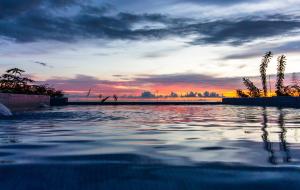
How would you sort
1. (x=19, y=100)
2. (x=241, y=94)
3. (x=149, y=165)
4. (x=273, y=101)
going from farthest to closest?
(x=241, y=94)
(x=273, y=101)
(x=19, y=100)
(x=149, y=165)

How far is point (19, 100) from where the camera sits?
86.3 ft

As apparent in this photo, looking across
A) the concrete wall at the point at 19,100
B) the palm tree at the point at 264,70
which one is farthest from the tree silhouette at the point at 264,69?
the concrete wall at the point at 19,100

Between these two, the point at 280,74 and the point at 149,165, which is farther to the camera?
the point at 280,74

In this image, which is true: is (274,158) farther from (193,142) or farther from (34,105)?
(34,105)

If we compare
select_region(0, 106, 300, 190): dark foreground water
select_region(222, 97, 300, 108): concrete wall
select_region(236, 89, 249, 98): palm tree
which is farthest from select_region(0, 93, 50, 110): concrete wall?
select_region(236, 89, 249, 98): palm tree

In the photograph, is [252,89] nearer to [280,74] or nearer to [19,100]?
[280,74]

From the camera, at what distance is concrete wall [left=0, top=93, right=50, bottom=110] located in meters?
21.7

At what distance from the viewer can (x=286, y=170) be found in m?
3.93

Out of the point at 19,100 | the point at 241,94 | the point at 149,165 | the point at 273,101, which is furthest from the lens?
the point at 241,94

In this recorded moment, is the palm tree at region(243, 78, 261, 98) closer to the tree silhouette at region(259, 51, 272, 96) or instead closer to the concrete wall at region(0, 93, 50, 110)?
the tree silhouette at region(259, 51, 272, 96)

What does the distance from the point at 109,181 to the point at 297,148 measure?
3.23 metres

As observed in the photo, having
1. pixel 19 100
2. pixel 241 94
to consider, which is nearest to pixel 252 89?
pixel 241 94

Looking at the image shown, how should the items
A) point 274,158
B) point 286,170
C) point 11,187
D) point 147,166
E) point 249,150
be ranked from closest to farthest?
point 11,187 < point 286,170 < point 147,166 < point 274,158 < point 249,150

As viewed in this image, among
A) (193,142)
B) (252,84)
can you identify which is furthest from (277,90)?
(193,142)
